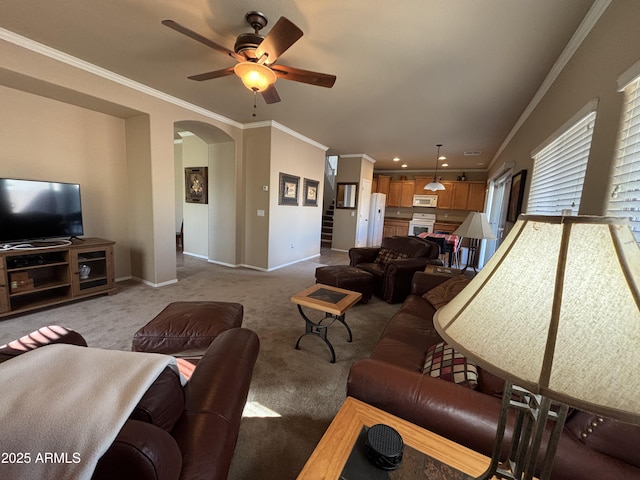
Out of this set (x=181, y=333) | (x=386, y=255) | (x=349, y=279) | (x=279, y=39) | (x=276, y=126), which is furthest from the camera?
(x=276, y=126)

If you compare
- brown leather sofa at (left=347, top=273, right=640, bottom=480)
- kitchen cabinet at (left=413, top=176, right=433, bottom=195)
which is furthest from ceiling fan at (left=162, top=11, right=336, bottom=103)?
kitchen cabinet at (left=413, top=176, right=433, bottom=195)

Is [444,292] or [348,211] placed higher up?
[348,211]

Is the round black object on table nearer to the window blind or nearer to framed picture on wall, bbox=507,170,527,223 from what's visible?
the window blind

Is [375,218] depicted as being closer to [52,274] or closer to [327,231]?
[327,231]

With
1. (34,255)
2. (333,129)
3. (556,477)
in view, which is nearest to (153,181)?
(34,255)

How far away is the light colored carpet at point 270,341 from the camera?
1.41m

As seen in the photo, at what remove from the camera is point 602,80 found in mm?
1521

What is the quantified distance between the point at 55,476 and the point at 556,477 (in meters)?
1.35

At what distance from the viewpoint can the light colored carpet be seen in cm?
141

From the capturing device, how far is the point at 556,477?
33.6 inches

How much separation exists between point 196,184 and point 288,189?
1.95 meters

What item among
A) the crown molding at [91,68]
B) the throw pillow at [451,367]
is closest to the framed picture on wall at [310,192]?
the crown molding at [91,68]

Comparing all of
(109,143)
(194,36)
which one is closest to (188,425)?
(194,36)

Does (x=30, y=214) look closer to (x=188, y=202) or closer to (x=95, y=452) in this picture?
(x=188, y=202)
